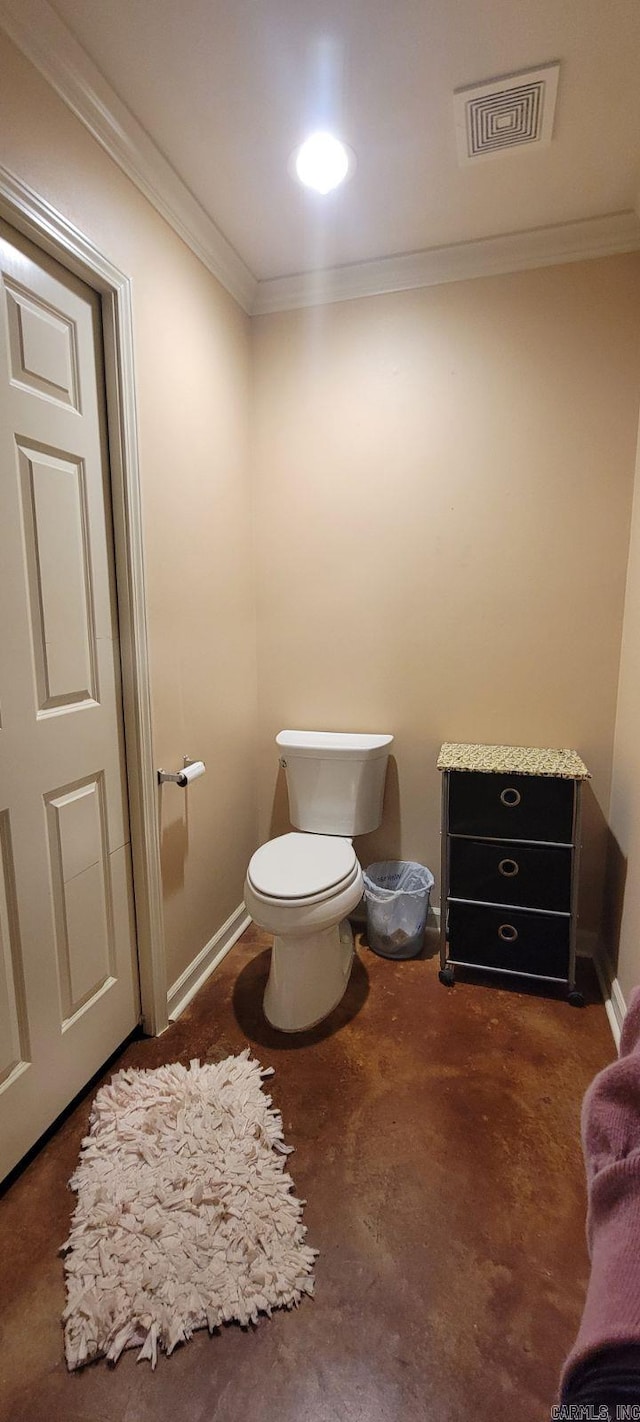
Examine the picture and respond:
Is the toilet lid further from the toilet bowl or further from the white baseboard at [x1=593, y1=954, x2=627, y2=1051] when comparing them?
the white baseboard at [x1=593, y1=954, x2=627, y2=1051]

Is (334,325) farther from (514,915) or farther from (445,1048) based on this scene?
(445,1048)

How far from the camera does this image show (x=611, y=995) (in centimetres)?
179

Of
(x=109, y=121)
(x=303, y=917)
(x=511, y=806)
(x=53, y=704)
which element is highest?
(x=109, y=121)

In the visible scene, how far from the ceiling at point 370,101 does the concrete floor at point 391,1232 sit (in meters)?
2.39

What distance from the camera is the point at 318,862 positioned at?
68.6 inches

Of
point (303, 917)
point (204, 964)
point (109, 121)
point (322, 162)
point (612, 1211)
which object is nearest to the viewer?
point (612, 1211)

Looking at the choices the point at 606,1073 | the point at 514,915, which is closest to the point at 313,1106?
the point at 514,915

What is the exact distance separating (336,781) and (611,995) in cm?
111

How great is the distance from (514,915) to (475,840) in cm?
27

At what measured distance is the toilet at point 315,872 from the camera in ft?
5.24

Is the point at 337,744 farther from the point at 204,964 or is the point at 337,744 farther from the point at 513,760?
the point at 204,964

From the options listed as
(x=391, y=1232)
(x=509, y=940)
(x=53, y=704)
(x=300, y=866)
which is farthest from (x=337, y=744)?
(x=391, y=1232)

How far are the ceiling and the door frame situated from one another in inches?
13.6

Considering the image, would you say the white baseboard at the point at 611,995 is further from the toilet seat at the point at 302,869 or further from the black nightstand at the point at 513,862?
the toilet seat at the point at 302,869
